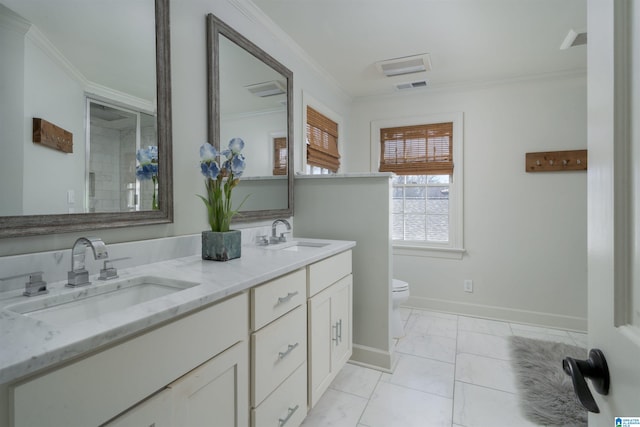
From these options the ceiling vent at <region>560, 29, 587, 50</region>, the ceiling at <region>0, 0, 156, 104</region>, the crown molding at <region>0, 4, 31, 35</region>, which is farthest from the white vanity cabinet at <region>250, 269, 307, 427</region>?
the ceiling vent at <region>560, 29, 587, 50</region>

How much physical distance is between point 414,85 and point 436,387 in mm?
2812

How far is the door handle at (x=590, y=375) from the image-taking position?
47cm

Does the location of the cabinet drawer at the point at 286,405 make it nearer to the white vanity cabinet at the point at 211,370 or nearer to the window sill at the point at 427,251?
the white vanity cabinet at the point at 211,370

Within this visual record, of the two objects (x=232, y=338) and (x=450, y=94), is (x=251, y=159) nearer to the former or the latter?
(x=232, y=338)

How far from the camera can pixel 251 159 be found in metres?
2.08

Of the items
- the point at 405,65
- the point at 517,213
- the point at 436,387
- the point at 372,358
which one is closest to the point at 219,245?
the point at 372,358

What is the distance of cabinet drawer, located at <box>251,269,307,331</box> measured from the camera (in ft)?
3.83

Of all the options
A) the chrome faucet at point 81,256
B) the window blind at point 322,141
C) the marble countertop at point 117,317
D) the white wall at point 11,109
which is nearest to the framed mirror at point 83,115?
the white wall at point 11,109

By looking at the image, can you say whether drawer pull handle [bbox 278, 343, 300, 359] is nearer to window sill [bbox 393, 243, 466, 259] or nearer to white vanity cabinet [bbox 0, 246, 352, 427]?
white vanity cabinet [bbox 0, 246, 352, 427]

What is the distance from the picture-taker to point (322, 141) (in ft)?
10.3

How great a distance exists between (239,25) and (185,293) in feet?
5.84

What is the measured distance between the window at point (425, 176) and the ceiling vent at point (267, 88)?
1.58 meters

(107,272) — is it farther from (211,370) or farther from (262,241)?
(262,241)

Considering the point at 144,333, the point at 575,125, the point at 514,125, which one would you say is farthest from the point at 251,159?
the point at 575,125
